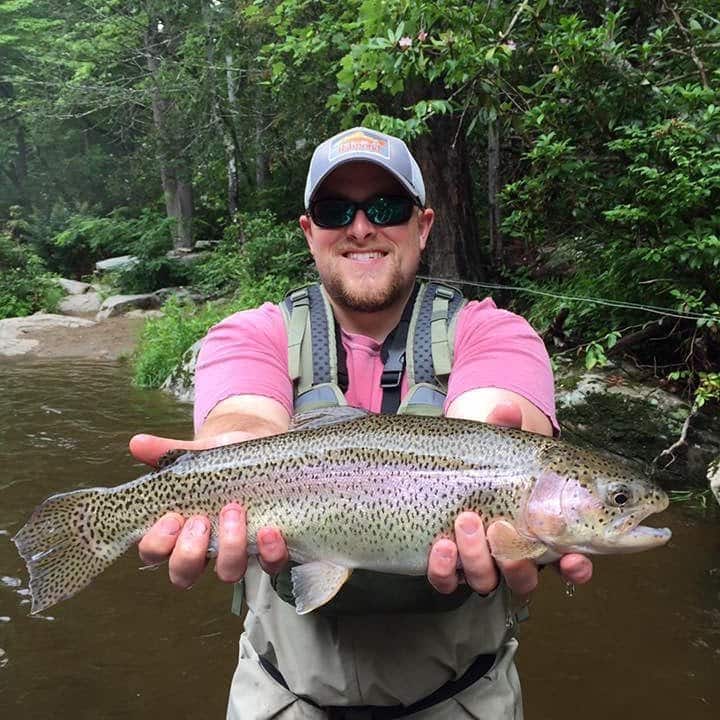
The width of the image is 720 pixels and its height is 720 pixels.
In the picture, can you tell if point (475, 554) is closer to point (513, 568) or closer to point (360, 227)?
point (513, 568)

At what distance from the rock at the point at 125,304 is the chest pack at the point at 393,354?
2037 centimetres

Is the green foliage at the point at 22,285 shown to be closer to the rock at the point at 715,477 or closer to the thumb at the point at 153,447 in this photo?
the rock at the point at 715,477

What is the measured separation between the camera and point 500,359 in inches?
102

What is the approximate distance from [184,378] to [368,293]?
1000cm

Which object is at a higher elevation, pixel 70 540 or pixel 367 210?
pixel 367 210

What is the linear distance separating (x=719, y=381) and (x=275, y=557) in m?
5.22

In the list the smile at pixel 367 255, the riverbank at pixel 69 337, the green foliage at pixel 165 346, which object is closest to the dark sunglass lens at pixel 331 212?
the smile at pixel 367 255

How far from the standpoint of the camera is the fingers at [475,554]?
2.13 m

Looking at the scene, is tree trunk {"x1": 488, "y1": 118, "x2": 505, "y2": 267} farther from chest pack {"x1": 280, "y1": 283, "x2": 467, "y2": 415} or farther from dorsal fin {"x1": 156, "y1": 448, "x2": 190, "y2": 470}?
dorsal fin {"x1": 156, "y1": 448, "x2": 190, "y2": 470}

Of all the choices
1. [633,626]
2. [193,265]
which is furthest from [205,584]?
[193,265]

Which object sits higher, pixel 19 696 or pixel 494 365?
pixel 494 365

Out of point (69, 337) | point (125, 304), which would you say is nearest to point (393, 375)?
point (69, 337)

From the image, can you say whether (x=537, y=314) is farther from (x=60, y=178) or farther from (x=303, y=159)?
(x=60, y=178)

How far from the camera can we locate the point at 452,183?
10102mm
